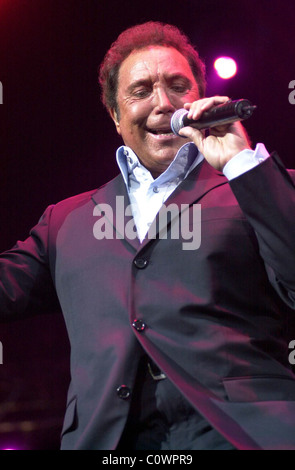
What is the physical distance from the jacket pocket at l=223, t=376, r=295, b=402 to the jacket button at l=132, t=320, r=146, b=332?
21cm

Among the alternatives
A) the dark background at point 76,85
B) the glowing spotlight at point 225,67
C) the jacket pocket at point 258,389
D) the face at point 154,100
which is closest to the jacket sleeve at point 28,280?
the face at point 154,100

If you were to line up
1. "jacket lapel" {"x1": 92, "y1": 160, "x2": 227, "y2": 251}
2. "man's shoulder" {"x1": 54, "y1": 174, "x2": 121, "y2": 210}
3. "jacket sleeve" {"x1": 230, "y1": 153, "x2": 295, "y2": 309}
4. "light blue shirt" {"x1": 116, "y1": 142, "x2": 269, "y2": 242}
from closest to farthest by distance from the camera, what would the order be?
1. "jacket sleeve" {"x1": 230, "y1": 153, "x2": 295, "y2": 309}
2. "jacket lapel" {"x1": 92, "y1": 160, "x2": 227, "y2": 251}
3. "light blue shirt" {"x1": 116, "y1": 142, "x2": 269, "y2": 242}
4. "man's shoulder" {"x1": 54, "y1": 174, "x2": 121, "y2": 210}

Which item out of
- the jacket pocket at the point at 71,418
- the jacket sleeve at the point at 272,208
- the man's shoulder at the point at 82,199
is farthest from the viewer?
the man's shoulder at the point at 82,199

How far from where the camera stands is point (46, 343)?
4.00m

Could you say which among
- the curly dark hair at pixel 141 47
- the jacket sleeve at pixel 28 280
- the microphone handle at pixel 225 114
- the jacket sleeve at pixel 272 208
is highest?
the curly dark hair at pixel 141 47

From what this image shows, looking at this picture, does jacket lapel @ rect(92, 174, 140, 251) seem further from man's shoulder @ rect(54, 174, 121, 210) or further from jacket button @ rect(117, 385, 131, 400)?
jacket button @ rect(117, 385, 131, 400)

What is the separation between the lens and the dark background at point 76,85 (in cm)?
291

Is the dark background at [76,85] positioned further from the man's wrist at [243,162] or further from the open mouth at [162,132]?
the man's wrist at [243,162]

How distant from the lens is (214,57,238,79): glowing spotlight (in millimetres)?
3139

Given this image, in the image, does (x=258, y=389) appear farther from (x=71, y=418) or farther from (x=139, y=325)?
(x=71, y=418)

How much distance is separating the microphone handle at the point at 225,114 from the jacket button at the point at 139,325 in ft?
1.56

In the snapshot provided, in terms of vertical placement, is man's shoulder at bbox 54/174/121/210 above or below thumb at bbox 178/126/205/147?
below

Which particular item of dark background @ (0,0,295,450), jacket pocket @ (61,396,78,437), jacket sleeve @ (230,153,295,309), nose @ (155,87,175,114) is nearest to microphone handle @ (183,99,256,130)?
jacket sleeve @ (230,153,295,309)
